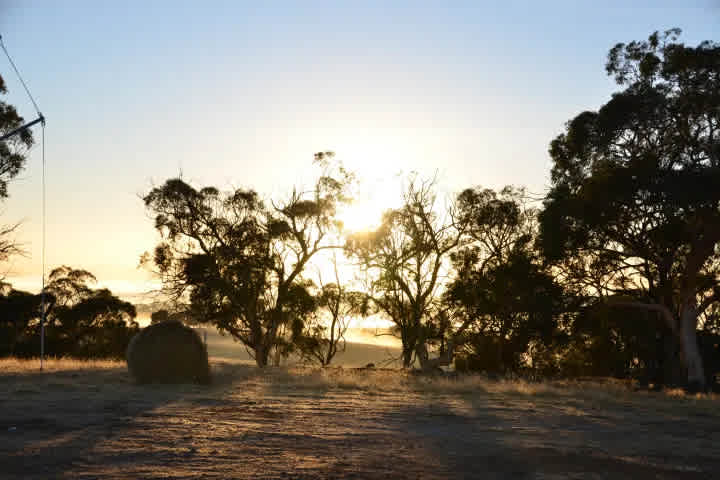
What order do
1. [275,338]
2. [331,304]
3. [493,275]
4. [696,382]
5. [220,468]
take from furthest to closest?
[331,304]
[275,338]
[493,275]
[696,382]
[220,468]

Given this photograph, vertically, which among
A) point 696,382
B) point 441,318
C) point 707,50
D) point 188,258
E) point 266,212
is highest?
point 707,50

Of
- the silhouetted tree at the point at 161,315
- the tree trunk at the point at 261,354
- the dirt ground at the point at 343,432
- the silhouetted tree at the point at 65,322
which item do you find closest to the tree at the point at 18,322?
the silhouetted tree at the point at 65,322

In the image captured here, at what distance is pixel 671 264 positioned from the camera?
984 inches

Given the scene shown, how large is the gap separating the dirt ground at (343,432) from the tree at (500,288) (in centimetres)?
685

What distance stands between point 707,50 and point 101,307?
122 feet

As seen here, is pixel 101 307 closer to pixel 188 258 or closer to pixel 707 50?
pixel 188 258

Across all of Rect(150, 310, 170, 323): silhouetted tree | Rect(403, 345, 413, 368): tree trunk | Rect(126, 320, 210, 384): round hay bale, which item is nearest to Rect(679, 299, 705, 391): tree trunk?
Rect(403, 345, 413, 368): tree trunk

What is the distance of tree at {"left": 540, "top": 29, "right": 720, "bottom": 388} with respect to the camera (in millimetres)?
23062

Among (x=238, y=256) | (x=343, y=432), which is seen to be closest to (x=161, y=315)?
(x=238, y=256)

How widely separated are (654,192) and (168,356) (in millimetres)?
15863

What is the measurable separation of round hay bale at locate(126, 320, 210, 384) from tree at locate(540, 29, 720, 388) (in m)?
12.9

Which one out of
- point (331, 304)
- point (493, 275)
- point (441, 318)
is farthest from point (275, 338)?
point (493, 275)

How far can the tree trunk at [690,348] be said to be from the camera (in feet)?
76.2

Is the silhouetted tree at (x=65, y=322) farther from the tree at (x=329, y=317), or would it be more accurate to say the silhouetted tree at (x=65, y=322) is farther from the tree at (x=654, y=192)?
the tree at (x=654, y=192)
